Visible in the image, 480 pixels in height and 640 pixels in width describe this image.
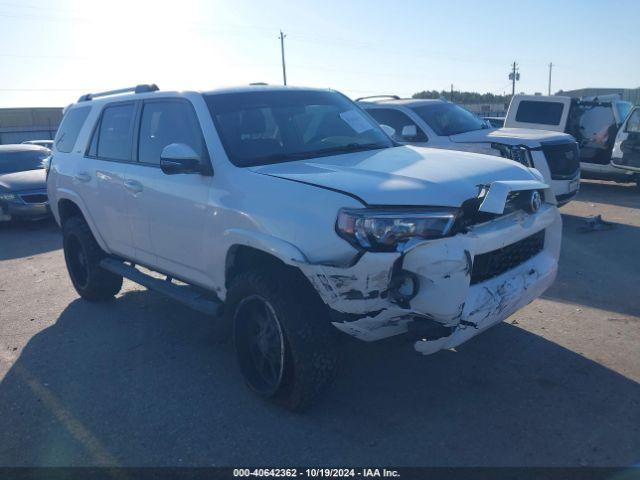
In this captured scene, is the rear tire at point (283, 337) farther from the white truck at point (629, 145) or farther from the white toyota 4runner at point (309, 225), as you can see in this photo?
the white truck at point (629, 145)

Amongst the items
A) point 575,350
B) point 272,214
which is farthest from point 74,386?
point 575,350

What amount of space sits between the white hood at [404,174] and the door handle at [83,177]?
98.7 inches

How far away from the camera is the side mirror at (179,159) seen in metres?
3.83

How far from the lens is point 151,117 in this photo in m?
4.83

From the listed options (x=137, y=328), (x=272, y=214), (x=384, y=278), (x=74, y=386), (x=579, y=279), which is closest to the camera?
(x=384, y=278)

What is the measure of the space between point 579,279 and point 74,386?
496 centimetres

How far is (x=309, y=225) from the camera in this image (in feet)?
10.6

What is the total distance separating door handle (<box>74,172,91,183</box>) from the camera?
5.58 metres

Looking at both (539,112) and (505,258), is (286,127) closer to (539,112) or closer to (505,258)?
(505,258)

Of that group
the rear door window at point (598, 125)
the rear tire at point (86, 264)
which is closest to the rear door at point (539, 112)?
the rear door window at point (598, 125)

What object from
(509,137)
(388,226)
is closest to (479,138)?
(509,137)

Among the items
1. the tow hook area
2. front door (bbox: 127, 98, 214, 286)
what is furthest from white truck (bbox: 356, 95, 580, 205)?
the tow hook area

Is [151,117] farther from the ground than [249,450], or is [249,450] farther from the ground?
[151,117]

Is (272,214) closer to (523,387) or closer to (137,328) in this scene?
(523,387)
